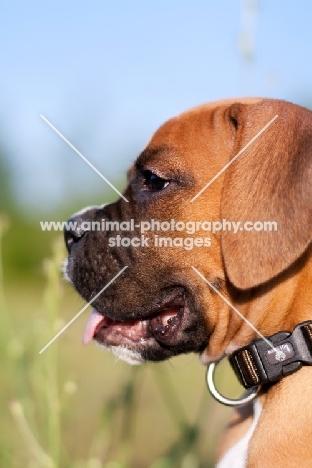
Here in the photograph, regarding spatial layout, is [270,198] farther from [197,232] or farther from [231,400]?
[231,400]

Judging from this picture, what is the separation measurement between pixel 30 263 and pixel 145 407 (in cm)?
438

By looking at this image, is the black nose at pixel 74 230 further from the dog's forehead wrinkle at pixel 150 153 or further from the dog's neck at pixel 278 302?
the dog's neck at pixel 278 302

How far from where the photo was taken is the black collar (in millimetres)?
3402

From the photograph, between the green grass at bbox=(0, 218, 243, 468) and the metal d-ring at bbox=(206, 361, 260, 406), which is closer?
the metal d-ring at bbox=(206, 361, 260, 406)

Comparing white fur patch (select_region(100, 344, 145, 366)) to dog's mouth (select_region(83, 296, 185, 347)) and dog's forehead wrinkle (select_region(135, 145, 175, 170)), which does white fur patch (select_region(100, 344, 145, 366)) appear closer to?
dog's mouth (select_region(83, 296, 185, 347))

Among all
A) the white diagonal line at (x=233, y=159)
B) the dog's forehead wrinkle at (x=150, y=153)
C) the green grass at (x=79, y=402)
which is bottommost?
the green grass at (x=79, y=402)

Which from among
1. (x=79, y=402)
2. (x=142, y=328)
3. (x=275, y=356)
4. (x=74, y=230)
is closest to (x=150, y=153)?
(x=74, y=230)

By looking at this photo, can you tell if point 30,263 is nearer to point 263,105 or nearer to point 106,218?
point 106,218

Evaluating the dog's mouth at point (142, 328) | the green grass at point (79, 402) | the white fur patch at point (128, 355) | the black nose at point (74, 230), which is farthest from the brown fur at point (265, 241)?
the green grass at point (79, 402)

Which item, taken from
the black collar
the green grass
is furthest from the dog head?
the green grass

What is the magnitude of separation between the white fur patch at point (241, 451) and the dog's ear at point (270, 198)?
760 mm

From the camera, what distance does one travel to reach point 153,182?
4016 mm

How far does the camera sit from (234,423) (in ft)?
13.5

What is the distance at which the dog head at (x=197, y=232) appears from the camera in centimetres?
340
